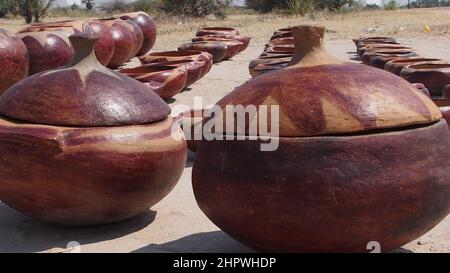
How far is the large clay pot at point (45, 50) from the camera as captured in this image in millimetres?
7559

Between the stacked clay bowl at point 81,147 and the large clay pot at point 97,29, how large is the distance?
5277 millimetres

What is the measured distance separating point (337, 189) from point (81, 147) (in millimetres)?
1341

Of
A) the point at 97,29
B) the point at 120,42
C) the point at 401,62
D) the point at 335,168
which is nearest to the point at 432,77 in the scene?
the point at 401,62

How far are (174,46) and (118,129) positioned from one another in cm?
1217

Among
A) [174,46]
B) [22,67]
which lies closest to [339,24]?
[174,46]

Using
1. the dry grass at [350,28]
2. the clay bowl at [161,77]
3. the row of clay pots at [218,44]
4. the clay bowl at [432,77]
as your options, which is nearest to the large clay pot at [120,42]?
the row of clay pots at [218,44]

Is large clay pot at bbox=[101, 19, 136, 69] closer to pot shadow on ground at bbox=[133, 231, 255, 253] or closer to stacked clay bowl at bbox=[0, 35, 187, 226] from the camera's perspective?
stacked clay bowl at bbox=[0, 35, 187, 226]

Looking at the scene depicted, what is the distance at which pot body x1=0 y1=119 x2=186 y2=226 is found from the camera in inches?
125

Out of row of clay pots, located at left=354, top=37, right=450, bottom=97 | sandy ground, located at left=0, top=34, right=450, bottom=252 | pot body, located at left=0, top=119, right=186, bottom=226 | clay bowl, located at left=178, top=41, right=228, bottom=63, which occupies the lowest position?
clay bowl, located at left=178, top=41, right=228, bottom=63

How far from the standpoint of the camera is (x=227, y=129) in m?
2.68

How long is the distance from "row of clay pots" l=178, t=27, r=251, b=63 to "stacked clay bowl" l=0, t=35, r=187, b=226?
7.65 metres

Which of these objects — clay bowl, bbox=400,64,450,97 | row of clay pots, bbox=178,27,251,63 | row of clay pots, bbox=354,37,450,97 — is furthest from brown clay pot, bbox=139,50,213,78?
clay bowl, bbox=400,64,450,97

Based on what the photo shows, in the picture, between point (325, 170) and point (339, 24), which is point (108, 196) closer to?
point (325, 170)

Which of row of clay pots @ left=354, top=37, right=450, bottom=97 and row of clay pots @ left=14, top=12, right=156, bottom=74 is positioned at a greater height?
row of clay pots @ left=14, top=12, right=156, bottom=74
